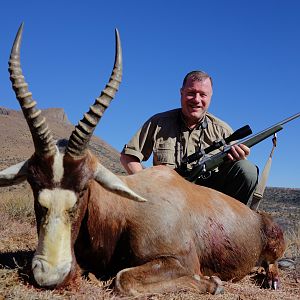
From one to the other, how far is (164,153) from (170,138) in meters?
0.26

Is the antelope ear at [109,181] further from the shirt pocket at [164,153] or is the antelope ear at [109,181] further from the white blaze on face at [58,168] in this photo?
the shirt pocket at [164,153]

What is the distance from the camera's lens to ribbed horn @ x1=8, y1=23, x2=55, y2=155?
4.32 m

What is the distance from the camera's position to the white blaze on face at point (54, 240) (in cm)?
395

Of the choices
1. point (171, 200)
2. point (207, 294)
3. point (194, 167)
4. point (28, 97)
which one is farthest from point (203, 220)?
point (28, 97)

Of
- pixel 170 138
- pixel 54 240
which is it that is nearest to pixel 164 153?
pixel 170 138

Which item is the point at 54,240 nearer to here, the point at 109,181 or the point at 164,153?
the point at 109,181

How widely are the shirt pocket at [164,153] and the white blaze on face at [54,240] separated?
3.27 m

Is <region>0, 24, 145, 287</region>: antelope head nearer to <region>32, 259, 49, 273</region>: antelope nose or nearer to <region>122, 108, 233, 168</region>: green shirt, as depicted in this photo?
<region>32, 259, 49, 273</region>: antelope nose

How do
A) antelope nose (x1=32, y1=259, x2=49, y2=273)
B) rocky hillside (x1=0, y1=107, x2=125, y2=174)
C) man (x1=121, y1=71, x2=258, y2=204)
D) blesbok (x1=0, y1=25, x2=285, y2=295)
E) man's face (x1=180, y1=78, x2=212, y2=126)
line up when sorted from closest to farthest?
1. antelope nose (x1=32, y1=259, x2=49, y2=273)
2. blesbok (x1=0, y1=25, x2=285, y2=295)
3. man (x1=121, y1=71, x2=258, y2=204)
4. man's face (x1=180, y1=78, x2=212, y2=126)
5. rocky hillside (x1=0, y1=107, x2=125, y2=174)

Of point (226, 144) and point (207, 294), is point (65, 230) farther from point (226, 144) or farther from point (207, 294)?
point (226, 144)

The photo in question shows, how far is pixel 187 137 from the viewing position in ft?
24.4

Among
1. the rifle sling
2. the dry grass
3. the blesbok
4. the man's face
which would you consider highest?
the man's face

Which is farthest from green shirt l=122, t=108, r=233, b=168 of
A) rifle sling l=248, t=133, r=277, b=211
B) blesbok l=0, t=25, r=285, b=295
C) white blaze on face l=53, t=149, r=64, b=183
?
white blaze on face l=53, t=149, r=64, b=183

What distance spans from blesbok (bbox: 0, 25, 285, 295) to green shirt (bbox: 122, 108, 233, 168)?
1.42 metres
